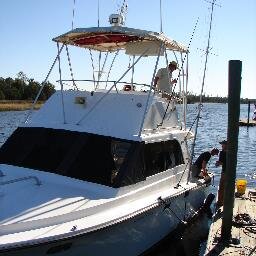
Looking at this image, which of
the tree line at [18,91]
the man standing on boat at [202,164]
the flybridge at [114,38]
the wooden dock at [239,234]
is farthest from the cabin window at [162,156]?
the tree line at [18,91]

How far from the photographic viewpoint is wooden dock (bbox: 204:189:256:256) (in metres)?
8.29

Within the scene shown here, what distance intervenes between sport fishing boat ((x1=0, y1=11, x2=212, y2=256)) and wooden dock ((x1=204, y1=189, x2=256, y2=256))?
37.5 inches

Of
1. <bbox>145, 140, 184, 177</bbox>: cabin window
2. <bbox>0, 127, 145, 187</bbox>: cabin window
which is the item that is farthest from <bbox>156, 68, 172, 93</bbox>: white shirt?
<bbox>0, 127, 145, 187</bbox>: cabin window

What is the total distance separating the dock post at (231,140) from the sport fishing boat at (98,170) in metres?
1.11

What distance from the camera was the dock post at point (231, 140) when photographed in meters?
8.85

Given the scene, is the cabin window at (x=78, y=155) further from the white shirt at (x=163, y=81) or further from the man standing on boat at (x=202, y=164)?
the man standing on boat at (x=202, y=164)

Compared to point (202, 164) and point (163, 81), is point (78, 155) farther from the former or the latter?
point (202, 164)

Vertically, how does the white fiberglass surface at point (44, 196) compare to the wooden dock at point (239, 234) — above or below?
above

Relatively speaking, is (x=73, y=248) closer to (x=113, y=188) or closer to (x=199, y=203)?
(x=113, y=188)

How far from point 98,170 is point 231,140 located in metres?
2.88

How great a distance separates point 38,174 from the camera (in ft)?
26.4

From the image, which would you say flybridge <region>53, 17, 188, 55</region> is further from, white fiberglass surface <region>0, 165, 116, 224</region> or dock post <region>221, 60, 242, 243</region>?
white fiberglass surface <region>0, 165, 116, 224</region>

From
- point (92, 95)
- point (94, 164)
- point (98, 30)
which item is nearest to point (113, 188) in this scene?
point (94, 164)

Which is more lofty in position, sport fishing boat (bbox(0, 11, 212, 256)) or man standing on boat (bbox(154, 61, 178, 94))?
man standing on boat (bbox(154, 61, 178, 94))
